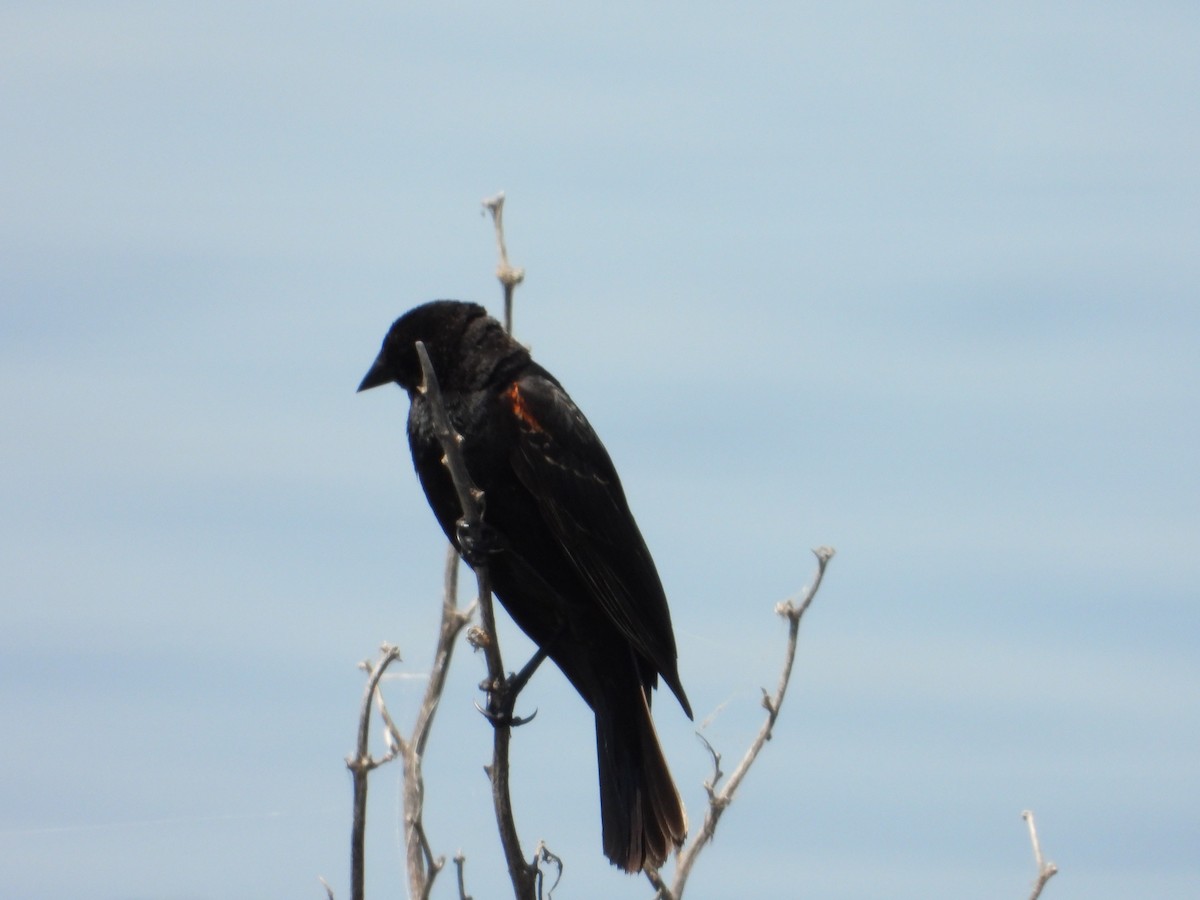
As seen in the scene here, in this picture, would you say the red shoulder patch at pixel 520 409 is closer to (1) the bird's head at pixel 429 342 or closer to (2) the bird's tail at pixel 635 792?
(1) the bird's head at pixel 429 342

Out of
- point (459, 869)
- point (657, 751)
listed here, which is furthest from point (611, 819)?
point (459, 869)

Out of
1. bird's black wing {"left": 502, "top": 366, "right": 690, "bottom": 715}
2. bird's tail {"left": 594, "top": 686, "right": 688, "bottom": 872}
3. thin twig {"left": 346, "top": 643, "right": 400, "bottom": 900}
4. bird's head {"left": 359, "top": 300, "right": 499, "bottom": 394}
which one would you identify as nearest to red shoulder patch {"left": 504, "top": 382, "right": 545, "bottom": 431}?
bird's black wing {"left": 502, "top": 366, "right": 690, "bottom": 715}

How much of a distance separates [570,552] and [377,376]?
1128mm

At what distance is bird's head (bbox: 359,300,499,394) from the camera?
5355mm

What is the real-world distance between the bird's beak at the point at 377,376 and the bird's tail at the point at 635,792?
138 cm

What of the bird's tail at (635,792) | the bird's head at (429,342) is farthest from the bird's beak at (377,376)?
the bird's tail at (635,792)

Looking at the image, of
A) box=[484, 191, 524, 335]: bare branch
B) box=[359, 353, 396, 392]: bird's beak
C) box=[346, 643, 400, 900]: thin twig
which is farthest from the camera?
box=[359, 353, 396, 392]: bird's beak

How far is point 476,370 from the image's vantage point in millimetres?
5238

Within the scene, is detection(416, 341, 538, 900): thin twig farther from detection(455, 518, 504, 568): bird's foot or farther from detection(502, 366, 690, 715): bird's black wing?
detection(502, 366, 690, 715): bird's black wing

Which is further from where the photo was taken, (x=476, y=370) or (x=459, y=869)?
(x=476, y=370)

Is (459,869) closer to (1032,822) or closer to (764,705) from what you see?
(764,705)

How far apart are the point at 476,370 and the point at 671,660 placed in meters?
1.12

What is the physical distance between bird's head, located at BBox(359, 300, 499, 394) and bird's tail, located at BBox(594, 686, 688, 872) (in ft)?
4.06

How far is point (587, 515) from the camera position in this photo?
510 cm
